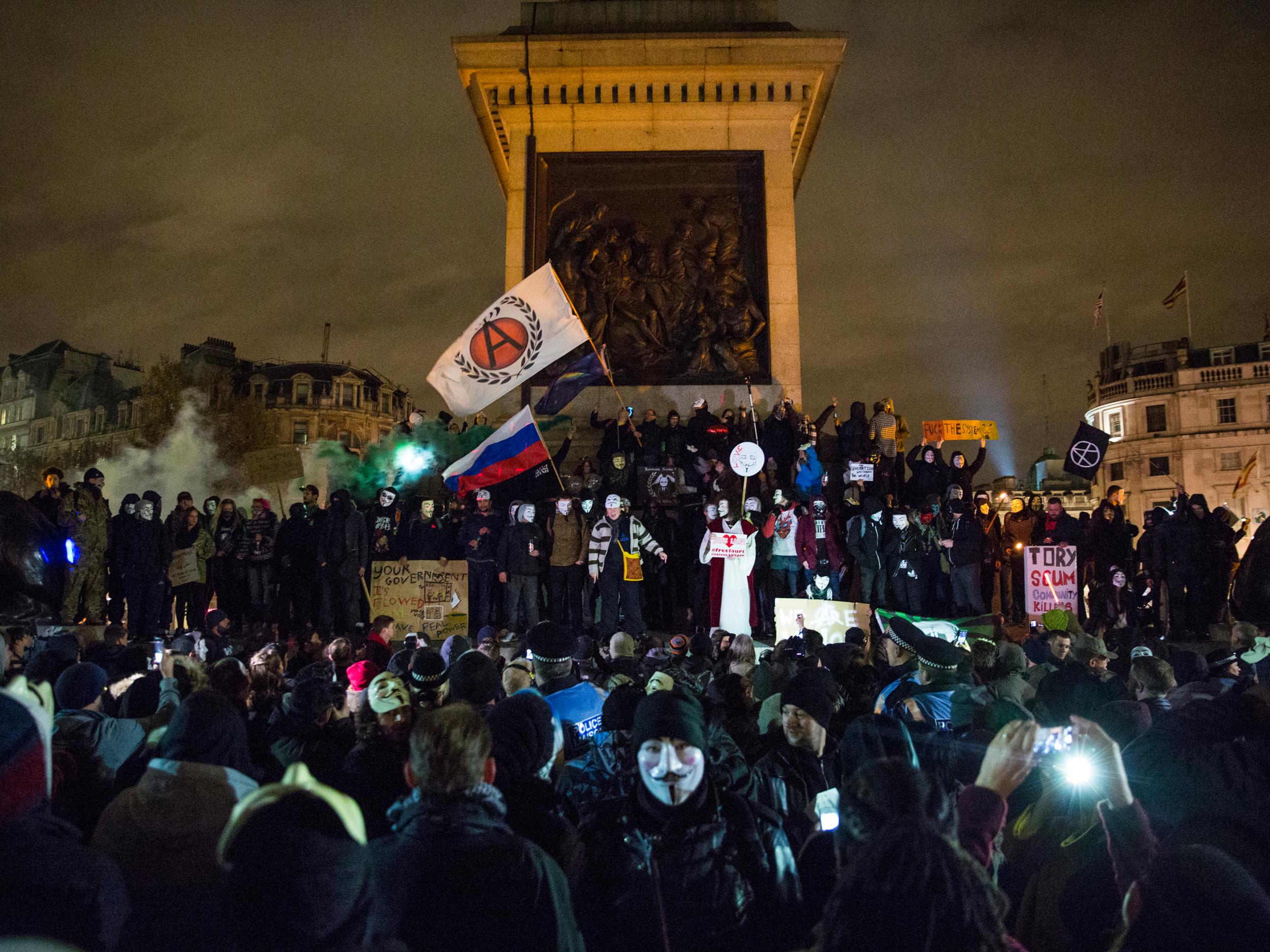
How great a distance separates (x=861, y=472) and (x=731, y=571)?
2.46m

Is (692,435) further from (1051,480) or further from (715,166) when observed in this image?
(1051,480)

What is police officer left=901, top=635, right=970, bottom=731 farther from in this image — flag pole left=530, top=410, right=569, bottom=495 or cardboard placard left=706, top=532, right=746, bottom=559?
flag pole left=530, top=410, right=569, bottom=495

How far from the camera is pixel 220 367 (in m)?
63.2

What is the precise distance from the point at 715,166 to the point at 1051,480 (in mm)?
57787

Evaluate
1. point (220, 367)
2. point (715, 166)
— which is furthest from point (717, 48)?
point (220, 367)

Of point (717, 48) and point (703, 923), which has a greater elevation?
point (717, 48)

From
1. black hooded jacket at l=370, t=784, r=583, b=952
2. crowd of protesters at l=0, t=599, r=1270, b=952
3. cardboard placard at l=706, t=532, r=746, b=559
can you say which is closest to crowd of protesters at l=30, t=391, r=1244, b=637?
cardboard placard at l=706, t=532, r=746, b=559

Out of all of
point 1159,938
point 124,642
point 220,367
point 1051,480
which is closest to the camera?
point 1159,938

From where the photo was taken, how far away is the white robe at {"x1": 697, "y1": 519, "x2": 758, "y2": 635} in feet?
44.8

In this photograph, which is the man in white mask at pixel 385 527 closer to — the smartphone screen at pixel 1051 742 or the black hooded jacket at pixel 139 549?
the black hooded jacket at pixel 139 549

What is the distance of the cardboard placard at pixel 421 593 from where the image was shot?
13.5m

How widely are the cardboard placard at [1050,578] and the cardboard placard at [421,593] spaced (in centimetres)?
754

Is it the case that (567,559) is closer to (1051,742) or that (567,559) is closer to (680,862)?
(1051,742)

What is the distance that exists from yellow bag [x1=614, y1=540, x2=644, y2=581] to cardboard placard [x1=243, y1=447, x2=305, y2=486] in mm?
5530
